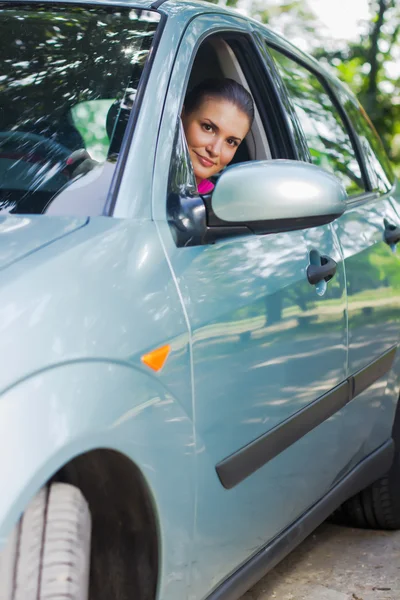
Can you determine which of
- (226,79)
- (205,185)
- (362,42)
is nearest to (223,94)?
(226,79)

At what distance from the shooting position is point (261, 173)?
6.58ft

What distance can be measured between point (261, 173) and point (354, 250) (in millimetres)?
849

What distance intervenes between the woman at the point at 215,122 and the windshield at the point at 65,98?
440 millimetres

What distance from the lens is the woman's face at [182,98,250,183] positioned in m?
2.66

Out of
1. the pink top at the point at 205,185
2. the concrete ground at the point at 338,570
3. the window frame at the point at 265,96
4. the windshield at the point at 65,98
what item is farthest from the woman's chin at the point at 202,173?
the concrete ground at the point at 338,570

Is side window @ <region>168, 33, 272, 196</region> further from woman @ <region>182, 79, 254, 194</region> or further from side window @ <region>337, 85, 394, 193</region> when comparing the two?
side window @ <region>337, 85, 394, 193</region>

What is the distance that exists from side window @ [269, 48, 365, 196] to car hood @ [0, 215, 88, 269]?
136cm

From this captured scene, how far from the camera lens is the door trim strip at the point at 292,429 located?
6.46 feet

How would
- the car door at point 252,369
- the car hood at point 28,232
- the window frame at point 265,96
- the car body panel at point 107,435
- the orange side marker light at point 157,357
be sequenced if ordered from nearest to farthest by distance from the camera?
the car body panel at point 107,435 < the car hood at point 28,232 < the orange side marker light at point 157,357 < the car door at point 252,369 < the window frame at point 265,96

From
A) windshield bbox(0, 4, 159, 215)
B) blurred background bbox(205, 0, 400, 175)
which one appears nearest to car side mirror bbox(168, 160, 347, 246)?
windshield bbox(0, 4, 159, 215)

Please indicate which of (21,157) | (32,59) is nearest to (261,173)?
(21,157)

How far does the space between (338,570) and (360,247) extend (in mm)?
1060

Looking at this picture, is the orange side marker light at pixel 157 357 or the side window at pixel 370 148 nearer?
the orange side marker light at pixel 157 357

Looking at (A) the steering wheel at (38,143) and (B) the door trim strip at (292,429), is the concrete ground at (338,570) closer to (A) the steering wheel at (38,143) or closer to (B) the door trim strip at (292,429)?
(B) the door trim strip at (292,429)
